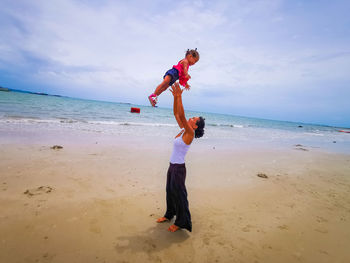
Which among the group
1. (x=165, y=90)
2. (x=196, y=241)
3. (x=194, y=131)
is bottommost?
(x=196, y=241)

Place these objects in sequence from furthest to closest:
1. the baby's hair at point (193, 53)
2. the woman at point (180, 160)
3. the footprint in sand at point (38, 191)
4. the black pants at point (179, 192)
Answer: the footprint in sand at point (38, 191) → the baby's hair at point (193, 53) → the black pants at point (179, 192) → the woman at point (180, 160)

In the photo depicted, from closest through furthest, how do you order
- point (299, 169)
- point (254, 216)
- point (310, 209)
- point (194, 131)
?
point (194, 131)
point (254, 216)
point (310, 209)
point (299, 169)

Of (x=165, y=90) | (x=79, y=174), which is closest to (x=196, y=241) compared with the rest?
(x=165, y=90)

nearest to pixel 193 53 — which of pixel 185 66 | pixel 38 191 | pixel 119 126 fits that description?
pixel 185 66

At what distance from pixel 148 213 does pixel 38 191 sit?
251 centimetres

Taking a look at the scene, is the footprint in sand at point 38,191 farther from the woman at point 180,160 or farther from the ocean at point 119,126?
the ocean at point 119,126

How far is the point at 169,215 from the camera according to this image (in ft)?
12.0

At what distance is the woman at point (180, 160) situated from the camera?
3.02m

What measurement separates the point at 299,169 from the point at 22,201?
965 centimetres

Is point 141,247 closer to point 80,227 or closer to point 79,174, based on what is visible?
point 80,227

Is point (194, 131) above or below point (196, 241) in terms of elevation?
above

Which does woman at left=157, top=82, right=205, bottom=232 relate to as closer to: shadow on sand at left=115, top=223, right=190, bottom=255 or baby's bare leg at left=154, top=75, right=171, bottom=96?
shadow on sand at left=115, top=223, right=190, bottom=255

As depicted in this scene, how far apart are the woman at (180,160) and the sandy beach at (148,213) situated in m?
0.36

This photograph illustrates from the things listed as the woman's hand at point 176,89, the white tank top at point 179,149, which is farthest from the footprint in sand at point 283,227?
the woman's hand at point 176,89
